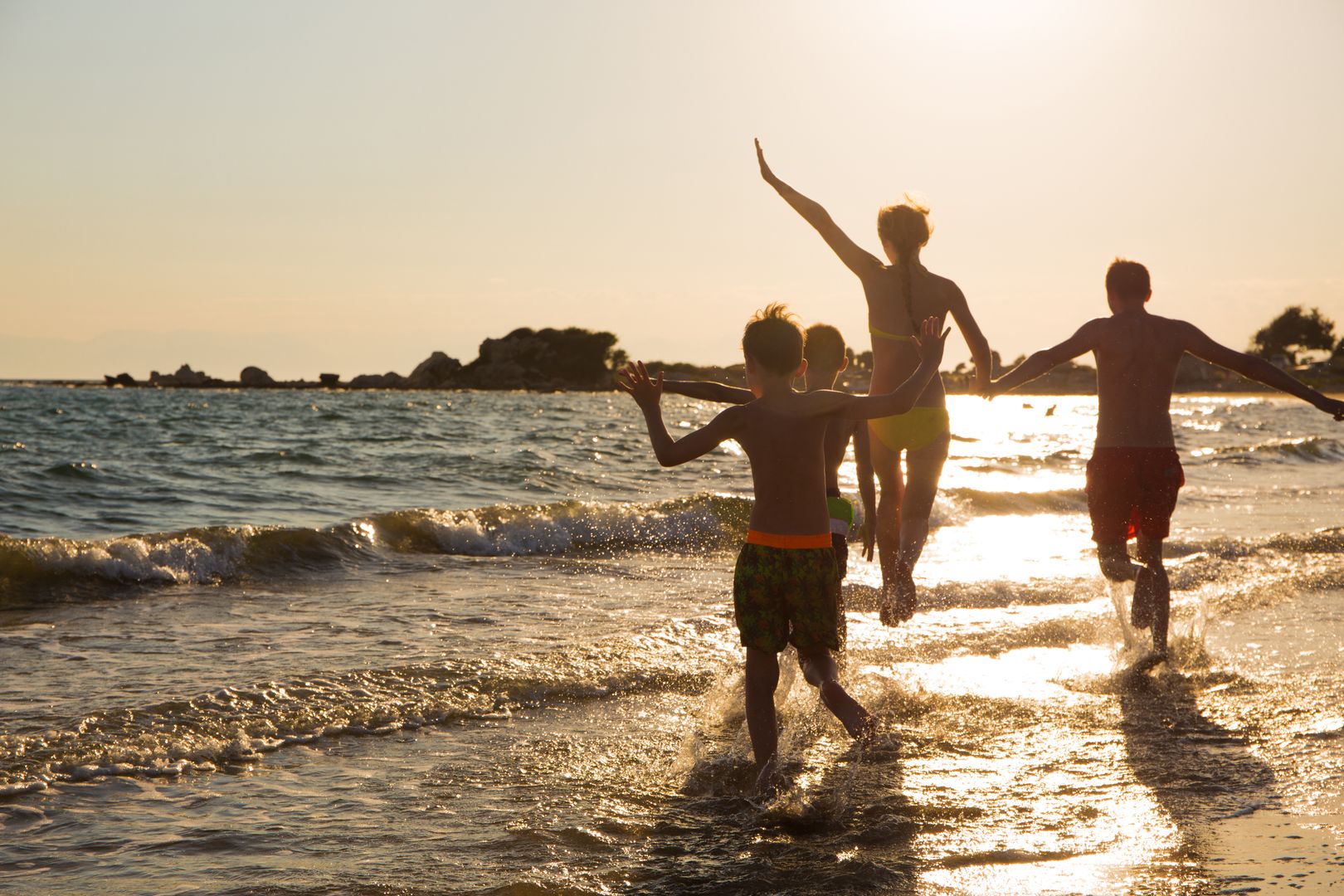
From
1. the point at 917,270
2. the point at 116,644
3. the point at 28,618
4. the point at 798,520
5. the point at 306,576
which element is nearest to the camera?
the point at 798,520

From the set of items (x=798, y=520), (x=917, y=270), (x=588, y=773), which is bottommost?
(x=588, y=773)

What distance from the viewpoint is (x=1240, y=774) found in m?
4.72

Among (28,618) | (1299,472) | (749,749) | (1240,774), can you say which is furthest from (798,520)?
(1299,472)

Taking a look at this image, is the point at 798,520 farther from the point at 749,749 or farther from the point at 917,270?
the point at 917,270

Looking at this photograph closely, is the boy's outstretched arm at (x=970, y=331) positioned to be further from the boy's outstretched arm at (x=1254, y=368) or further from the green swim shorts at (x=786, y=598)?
the green swim shorts at (x=786, y=598)

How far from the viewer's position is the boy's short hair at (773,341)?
4598 millimetres

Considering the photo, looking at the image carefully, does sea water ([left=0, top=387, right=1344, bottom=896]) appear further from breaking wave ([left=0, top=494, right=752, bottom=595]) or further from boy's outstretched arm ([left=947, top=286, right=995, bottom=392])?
boy's outstretched arm ([left=947, top=286, right=995, bottom=392])

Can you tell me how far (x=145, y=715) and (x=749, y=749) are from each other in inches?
112

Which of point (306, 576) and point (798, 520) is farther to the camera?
point (306, 576)

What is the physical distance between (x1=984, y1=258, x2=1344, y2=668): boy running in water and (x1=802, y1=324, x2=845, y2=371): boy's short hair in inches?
51.7

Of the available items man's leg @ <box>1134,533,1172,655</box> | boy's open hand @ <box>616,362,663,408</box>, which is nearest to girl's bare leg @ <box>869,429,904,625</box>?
man's leg @ <box>1134,533,1172,655</box>

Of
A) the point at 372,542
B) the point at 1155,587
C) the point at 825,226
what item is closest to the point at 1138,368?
the point at 1155,587

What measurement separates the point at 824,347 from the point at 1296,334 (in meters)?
115

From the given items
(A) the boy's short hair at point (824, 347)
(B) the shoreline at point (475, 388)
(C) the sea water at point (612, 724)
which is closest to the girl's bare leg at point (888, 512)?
(C) the sea water at point (612, 724)
